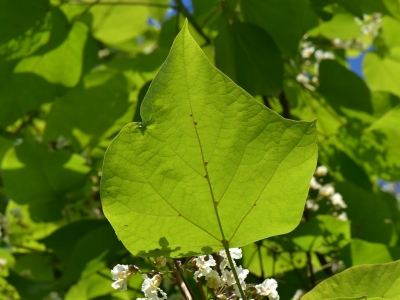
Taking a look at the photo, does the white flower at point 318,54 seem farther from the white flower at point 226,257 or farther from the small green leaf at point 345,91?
the white flower at point 226,257

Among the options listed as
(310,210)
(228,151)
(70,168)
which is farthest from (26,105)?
(228,151)

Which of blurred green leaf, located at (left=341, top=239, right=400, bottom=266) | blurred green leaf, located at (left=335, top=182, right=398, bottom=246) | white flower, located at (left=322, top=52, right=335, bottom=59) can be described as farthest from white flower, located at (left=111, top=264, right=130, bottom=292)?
white flower, located at (left=322, top=52, right=335, bottom=59)

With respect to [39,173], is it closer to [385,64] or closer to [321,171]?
[321,171]

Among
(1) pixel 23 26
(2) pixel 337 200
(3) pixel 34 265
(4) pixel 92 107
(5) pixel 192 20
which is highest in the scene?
(1) pixel 23 26

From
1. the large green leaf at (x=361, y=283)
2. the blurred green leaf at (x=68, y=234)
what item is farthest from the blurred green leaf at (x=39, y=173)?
the large green leaf at (x=361, y=283)

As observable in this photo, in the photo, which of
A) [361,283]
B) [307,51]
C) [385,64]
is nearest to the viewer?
[361,283]

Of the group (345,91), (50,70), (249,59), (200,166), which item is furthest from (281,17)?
(200,166)
